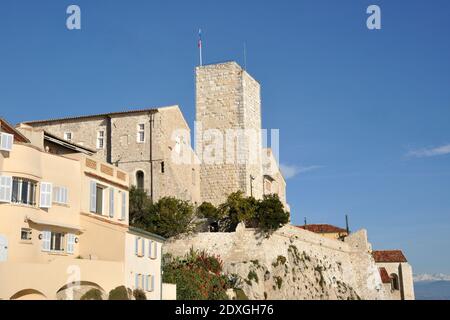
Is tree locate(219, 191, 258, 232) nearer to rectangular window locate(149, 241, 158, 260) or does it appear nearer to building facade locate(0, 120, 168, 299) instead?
rectangular window locate(149, 241, 158, 260)

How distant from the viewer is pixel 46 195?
1179 inches

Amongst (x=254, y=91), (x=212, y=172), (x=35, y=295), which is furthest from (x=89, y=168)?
(x=254, y=91)

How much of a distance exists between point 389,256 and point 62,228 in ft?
212

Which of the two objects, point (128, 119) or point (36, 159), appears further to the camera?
point (128, 119)

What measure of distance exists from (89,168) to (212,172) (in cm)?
2533

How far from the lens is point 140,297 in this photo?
33688 millimetres

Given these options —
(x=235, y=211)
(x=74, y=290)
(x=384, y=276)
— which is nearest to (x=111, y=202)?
(x=74, y=290)

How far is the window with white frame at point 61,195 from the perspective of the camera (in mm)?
30969

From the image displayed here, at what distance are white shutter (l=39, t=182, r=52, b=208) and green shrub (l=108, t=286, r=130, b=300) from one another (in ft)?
17.1

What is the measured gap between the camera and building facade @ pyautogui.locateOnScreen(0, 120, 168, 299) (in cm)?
2747

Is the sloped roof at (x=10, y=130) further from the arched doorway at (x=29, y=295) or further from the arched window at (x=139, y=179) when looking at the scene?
the arched window at (x=139, y=179)

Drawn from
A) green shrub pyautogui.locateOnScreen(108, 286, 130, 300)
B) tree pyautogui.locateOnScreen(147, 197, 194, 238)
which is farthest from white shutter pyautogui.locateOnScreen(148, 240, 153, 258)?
tree pyautogui.locateOnScreen(147, 197, 194, 238)

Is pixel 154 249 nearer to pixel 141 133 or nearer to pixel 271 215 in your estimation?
pixel 271 215
